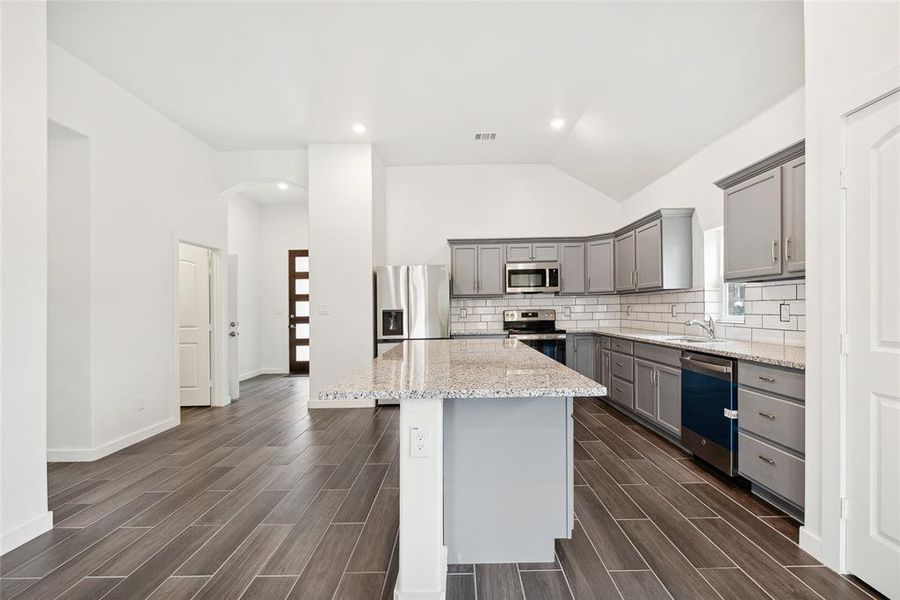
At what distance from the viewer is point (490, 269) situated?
596 cm

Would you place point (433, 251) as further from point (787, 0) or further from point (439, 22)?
point (787, 0)

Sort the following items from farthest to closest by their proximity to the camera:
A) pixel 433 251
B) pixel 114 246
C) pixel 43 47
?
1. pixel 433 251
2. pixel 114 246
3. pixel 43 47

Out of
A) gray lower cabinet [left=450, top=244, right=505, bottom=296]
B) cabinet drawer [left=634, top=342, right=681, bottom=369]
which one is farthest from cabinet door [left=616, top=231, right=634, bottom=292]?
gray lower cabinet [left=450, top=244, right=505, bottom=296]

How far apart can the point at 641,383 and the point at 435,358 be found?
2.58 meters

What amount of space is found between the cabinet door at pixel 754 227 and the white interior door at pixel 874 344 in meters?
0.91

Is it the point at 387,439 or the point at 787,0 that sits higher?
the point at 787,0

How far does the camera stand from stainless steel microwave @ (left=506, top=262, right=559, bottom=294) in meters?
5.86

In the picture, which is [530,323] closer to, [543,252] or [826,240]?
[543,252]

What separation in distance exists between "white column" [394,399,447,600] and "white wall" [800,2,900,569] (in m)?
1.82

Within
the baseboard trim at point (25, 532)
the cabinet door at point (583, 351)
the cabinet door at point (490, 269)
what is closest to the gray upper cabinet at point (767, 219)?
the cabinet door at point (583, 351)

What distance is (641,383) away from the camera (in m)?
4.24

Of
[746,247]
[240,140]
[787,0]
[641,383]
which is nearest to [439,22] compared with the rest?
[787,0]

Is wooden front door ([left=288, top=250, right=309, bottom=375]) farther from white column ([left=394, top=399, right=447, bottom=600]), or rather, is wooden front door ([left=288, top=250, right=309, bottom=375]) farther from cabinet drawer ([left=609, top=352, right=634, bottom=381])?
white column ([left=394, top=399, right=447, bottom=600])

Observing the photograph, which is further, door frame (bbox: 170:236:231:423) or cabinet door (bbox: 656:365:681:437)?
door frame (bbox: 170:236:231:423)
